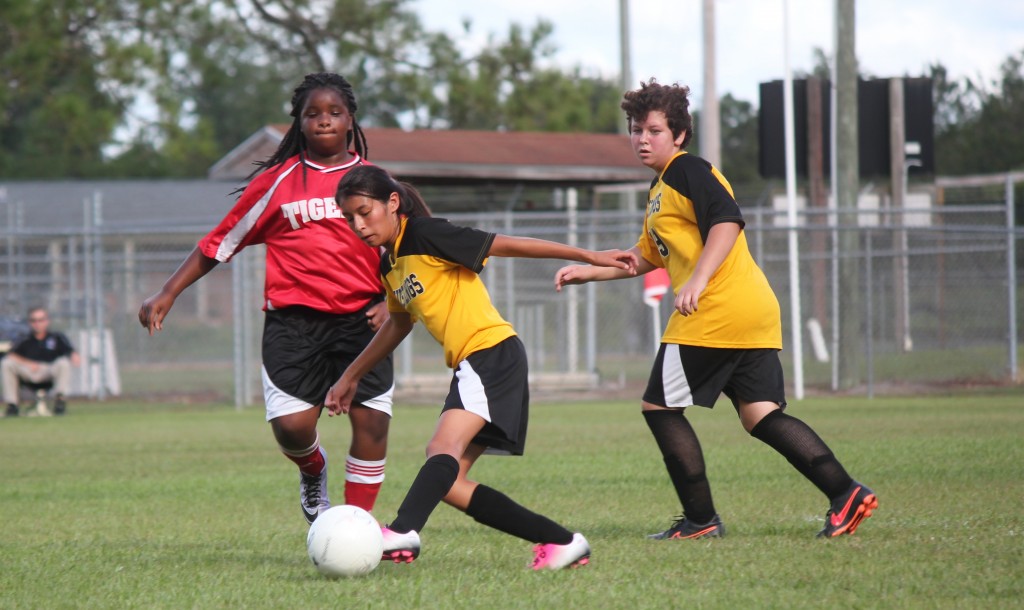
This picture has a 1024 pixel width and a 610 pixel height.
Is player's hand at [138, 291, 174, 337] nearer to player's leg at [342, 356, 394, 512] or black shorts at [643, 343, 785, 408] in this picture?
player's leg at [342, 356, 394, 512]

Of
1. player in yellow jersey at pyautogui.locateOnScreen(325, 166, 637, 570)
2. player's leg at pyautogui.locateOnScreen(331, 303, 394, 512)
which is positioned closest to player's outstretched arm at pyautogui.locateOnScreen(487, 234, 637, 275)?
player in yellow jersey at pyautogui.locateOnScreen(325, 166, 637, 570)

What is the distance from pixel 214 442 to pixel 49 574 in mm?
6705

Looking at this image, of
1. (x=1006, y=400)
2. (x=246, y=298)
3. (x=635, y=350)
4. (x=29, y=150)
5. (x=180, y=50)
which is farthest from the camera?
(x=29, y=150)

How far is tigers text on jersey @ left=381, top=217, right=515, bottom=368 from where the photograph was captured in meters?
4.70

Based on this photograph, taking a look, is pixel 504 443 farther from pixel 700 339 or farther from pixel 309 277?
pixel 309 277

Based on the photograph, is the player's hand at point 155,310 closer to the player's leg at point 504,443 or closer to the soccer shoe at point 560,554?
the player's leg at point 504,443

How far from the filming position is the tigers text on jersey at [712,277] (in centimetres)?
535

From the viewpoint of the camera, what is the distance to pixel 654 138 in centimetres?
544

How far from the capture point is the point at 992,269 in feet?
94.0

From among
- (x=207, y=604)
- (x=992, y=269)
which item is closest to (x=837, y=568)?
(x=207, y=604)

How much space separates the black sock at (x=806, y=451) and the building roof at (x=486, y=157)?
1291 centimetres

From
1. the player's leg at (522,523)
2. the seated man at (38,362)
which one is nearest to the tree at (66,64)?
the seated man at (38,362)

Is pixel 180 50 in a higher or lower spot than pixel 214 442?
higher

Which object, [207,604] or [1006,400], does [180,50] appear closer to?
[1006,400]
